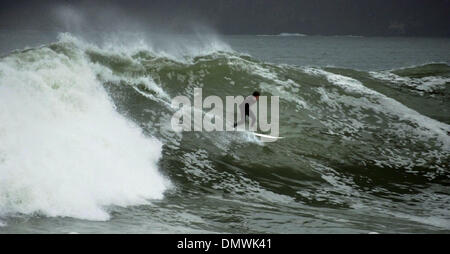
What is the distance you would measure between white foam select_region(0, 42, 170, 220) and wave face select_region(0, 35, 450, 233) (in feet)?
0.10

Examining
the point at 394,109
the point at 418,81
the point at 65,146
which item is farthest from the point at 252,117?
the point at 418,81

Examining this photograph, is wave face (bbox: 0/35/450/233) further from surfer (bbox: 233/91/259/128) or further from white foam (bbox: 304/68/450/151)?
surfer (bbox: 233/91/259/128)

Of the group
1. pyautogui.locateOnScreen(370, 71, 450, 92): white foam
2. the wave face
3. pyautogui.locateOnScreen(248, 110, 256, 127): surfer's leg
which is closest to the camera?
the wave face

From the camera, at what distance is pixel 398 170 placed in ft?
56.0

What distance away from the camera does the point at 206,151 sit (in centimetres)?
1620

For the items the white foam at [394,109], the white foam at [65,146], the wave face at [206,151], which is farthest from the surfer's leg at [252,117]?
the white foam at [394,109]

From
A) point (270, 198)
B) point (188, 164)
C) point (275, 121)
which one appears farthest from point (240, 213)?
point (275, 121)

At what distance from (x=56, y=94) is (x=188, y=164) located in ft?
11.6

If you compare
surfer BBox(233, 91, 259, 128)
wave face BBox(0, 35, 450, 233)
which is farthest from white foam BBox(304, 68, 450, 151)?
surfer BBox(233, 91, 259, 128)

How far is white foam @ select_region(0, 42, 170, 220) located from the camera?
1075 centimetres

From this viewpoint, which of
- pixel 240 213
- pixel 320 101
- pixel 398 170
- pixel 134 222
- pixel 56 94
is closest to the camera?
pixel 134 222

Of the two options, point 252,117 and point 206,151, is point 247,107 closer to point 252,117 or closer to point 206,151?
point 252,117
